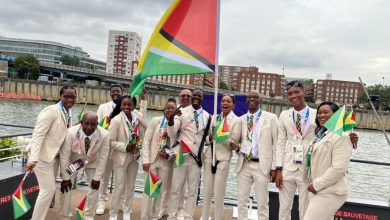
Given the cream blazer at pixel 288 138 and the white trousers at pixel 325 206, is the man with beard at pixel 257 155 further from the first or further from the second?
the white trousers at pixel 325 206

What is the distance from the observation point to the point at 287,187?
15.8ft

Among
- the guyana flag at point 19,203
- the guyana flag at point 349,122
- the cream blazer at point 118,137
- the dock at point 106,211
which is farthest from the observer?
the dock at point 106,211

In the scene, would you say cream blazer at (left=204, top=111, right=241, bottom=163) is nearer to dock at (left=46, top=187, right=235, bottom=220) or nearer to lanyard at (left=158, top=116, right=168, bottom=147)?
lanyard at (left=158, top=116, right=168, bottom=147)

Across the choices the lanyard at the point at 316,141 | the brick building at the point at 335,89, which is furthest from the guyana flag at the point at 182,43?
the brick building at the point at 335,89

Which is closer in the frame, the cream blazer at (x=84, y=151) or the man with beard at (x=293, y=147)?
the man with beard at (x=293, y=147)

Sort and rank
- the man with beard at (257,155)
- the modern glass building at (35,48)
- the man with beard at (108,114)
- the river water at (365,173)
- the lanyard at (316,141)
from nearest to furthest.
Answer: the lanyard at (316,141) → the man with beard at (257,155) → the man with beard at (108,114) → the river water at (365,173) → the modern glass building at (35,48)

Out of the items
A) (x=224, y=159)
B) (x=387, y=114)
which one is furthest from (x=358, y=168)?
(x=387, y=114)

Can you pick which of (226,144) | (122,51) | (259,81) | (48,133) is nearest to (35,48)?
(122,51)

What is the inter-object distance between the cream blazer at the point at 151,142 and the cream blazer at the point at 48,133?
45.6 inches

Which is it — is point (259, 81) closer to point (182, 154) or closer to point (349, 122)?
point (182, 154)

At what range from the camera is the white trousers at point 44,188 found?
4.64 meters

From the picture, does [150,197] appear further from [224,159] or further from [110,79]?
[110,79]

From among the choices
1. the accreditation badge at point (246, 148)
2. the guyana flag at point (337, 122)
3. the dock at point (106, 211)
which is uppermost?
the guyana flag at point (337, 122)

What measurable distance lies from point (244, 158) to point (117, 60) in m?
162
